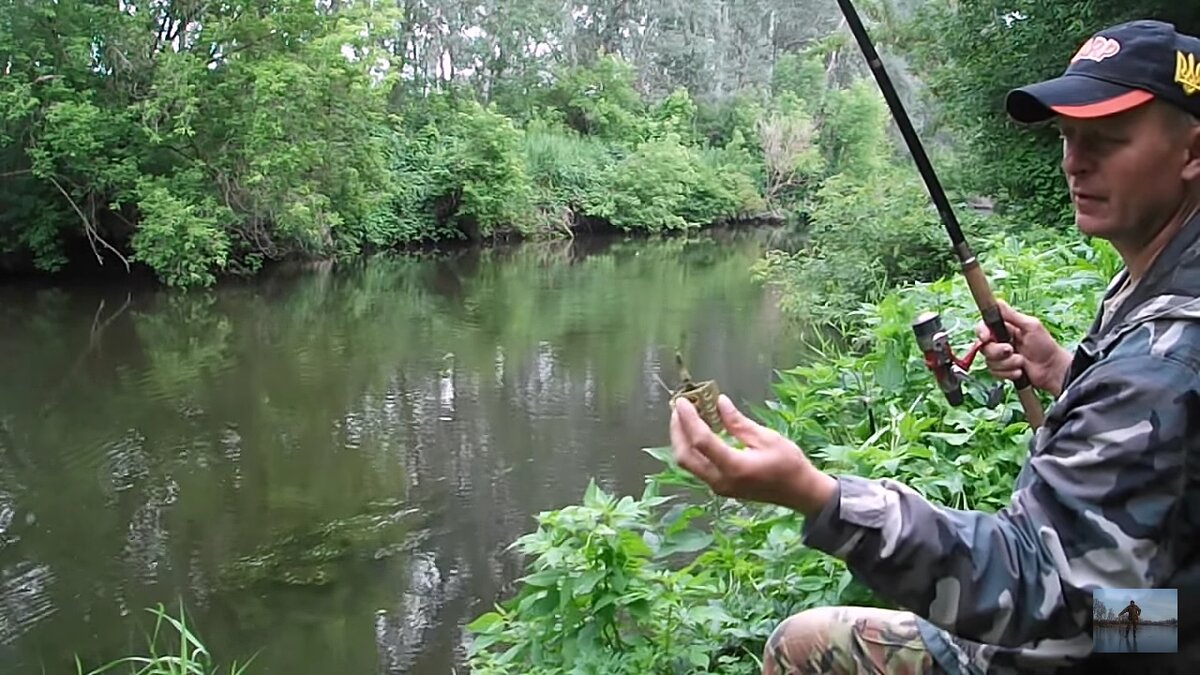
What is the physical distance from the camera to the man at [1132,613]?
1.09m

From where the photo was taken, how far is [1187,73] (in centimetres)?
123

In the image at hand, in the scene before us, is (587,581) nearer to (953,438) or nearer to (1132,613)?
(953,438)

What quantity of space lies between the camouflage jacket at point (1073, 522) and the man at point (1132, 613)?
0.02 metres

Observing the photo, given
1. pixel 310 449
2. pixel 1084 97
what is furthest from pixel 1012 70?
pixel 1084 97

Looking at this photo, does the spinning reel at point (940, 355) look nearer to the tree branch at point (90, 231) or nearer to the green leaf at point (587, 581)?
the green leaf at point (587, 581)

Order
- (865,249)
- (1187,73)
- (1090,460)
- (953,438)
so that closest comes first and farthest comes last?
(1090,460) < (1187,73) < (953,438) < (865,249)

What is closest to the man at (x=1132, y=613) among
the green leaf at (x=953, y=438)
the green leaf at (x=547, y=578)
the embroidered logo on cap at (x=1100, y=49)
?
the embroidered logo on cap at (x=1100, y=49)

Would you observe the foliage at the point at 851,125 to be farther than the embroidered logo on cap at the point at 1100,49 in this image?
Yes

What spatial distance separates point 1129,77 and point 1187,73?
0.19ft

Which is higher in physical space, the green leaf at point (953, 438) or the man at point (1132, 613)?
the man at point (1132, 613)

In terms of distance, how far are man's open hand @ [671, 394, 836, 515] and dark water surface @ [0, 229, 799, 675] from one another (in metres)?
4.36

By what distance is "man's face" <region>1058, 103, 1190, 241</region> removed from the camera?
125 centimetres

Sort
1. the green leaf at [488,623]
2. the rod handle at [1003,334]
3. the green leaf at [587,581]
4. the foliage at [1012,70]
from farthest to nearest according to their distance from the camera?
the foliage at [1012,70], the green leaf at [488,623], the green leaf at [587,581], the rod handle at [1003,334]

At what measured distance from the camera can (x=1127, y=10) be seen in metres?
8.73
